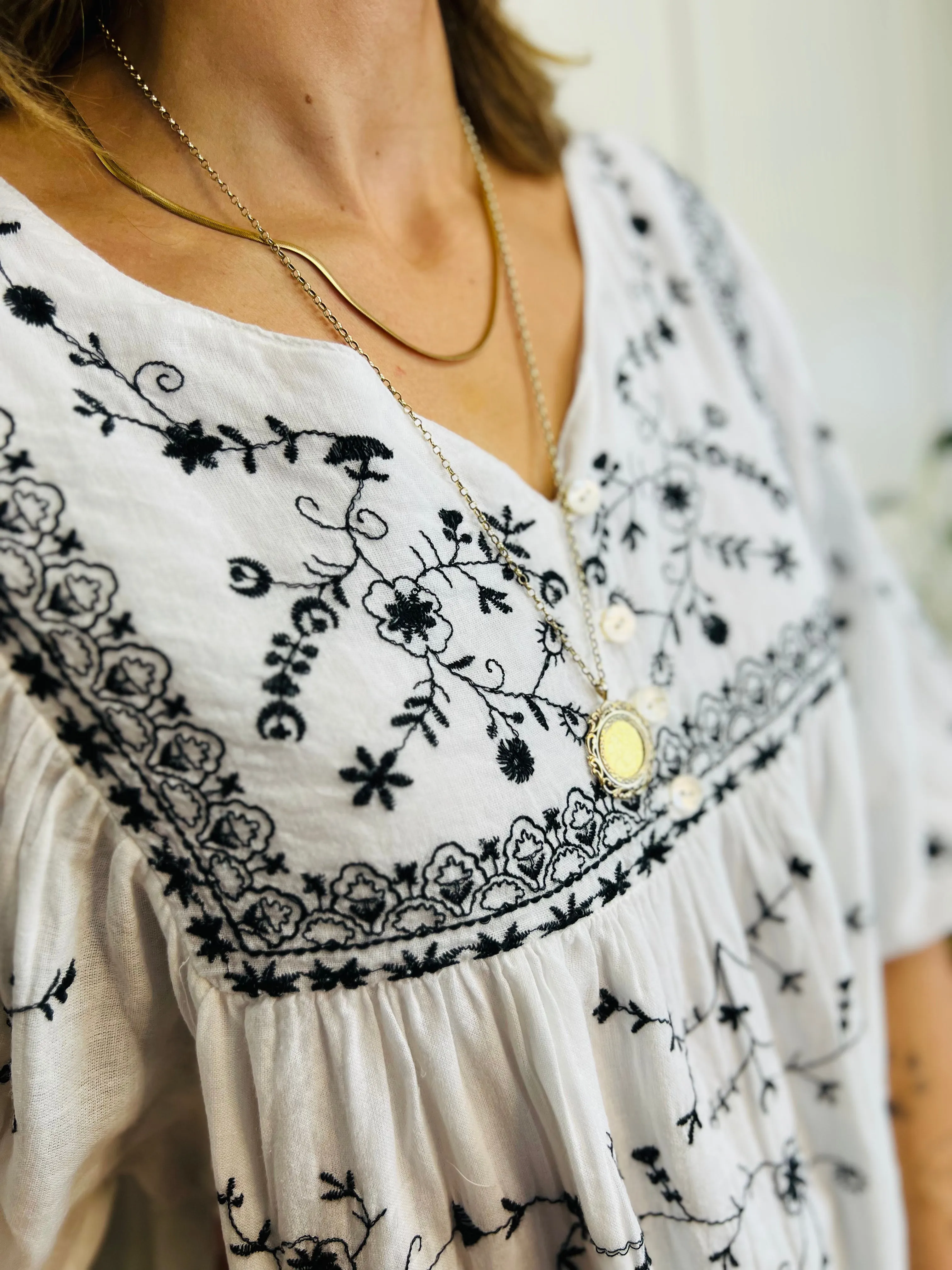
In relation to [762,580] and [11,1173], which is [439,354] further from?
[11,1173]

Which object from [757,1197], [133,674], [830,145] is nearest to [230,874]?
[133,674]

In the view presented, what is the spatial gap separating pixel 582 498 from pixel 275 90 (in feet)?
1.17

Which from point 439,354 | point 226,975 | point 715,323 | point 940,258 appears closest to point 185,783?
point 226,975

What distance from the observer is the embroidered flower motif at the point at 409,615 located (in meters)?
0.56

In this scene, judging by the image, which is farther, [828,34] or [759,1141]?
[828,34]

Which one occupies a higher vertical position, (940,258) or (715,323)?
(940,258)

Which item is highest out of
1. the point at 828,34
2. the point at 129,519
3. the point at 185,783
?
the point at 828,34

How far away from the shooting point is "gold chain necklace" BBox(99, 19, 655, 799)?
0.61 metres

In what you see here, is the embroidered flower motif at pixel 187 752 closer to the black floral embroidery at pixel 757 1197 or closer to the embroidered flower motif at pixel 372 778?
the embroidered flower motif at pixel 372 778

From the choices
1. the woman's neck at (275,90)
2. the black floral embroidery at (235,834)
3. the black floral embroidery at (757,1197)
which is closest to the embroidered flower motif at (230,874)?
the black floral embroidery at (235,834)

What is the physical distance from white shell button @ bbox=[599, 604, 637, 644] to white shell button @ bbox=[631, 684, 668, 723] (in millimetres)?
37

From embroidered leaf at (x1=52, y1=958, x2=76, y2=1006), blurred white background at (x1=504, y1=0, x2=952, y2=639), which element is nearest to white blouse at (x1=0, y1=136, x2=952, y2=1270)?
embroidered leaf at (x1=52, y1=958, x2=76, y2=1006)

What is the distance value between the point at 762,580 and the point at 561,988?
359 mm

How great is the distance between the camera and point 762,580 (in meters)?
0.75
